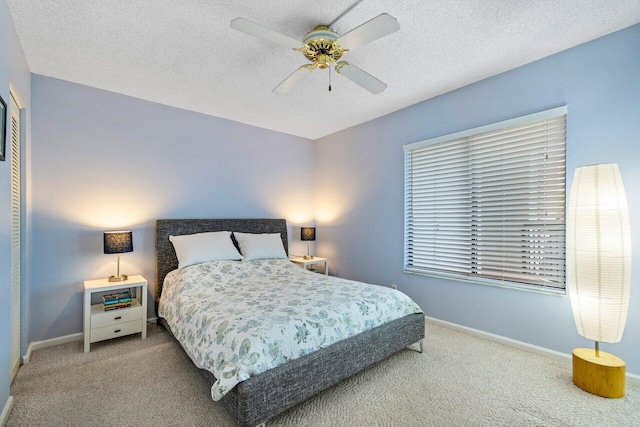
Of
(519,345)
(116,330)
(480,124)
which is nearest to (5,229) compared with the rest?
(116,330)

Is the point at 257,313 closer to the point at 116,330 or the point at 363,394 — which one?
the point at 363,394

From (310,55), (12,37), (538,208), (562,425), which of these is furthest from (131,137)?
(562,425)

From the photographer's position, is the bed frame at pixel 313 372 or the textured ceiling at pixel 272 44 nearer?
the bed frame at pixel 313 372

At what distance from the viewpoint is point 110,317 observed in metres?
2.82

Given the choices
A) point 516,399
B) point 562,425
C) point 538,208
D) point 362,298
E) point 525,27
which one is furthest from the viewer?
point 538,208

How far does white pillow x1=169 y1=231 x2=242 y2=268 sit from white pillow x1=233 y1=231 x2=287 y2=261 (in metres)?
0.14

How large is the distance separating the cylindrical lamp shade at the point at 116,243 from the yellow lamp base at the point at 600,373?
406cm

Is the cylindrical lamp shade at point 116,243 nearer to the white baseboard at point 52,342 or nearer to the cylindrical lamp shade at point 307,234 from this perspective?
the white baseboard at point 52,342

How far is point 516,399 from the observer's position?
201 centimetres

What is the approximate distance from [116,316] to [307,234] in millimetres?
2674

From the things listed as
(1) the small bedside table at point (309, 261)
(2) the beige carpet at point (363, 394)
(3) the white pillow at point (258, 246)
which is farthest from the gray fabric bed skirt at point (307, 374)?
(1) the small bedside table at point (309, 261)

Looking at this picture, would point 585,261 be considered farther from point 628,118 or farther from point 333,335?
point 333,335

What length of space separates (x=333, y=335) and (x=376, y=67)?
7.82 feet

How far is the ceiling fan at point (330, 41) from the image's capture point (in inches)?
67.5
